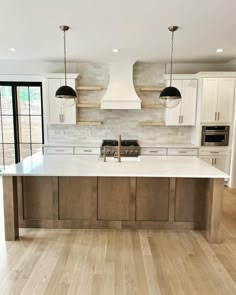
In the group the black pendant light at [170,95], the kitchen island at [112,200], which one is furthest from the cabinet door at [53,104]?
the black pendant light at [170,95]

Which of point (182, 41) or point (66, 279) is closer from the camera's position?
point (66, 279)

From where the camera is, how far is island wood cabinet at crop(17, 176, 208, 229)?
9.71 feet

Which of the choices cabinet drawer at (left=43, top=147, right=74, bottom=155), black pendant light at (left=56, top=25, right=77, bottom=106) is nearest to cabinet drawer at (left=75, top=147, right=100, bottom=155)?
cabinet drawer at (left=43, top=147, right=74, bottom=155)

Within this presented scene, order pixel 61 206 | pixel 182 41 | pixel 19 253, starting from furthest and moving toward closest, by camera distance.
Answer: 1. pixel 182 41
2. pixel 61 206
3. pixel 19 253

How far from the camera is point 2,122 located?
5344mm

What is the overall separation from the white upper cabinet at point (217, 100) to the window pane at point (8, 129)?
4.35m

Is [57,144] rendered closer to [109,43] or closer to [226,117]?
[109,43]

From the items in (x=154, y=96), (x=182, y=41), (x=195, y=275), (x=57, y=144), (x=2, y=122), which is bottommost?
(x=195, y=275)

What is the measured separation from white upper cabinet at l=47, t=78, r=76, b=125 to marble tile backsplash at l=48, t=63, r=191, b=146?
331mm

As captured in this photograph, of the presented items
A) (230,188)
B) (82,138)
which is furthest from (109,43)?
(230,188)

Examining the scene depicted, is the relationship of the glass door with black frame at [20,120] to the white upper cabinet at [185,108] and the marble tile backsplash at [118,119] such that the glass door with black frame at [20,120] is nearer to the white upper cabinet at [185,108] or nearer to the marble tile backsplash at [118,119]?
the marble tile backsplash at [118,119]

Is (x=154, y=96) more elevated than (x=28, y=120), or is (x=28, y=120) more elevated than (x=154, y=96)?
(x=154, y=96)

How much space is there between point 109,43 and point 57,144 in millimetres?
2412

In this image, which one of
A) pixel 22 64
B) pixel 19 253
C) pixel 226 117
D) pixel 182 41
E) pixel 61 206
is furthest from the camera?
pixel 22 64
